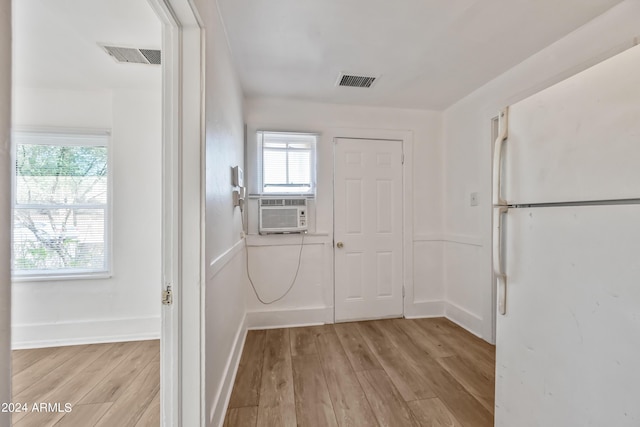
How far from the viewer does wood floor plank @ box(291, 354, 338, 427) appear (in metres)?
1.44

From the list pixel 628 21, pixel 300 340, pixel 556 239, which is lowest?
pixel 300 340

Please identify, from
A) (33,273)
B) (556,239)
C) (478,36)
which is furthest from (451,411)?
(33,273)

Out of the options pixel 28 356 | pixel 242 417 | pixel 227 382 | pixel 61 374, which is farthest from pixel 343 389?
pixel 28 356

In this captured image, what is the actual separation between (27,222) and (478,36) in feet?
13.0

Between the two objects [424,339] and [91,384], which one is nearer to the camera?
[91,384]

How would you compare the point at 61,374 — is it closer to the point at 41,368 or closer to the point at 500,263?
the point at 41,368

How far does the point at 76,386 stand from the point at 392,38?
329cm

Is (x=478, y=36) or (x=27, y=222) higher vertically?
(x=478, y=36)

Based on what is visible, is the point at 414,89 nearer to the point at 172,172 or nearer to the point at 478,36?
the point at 478,36

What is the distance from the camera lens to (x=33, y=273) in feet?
7.20

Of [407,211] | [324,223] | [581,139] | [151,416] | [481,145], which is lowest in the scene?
[151,416]

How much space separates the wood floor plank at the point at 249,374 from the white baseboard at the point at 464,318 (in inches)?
81.9

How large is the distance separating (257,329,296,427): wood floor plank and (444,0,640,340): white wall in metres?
1.89

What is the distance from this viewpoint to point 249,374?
184 cm
